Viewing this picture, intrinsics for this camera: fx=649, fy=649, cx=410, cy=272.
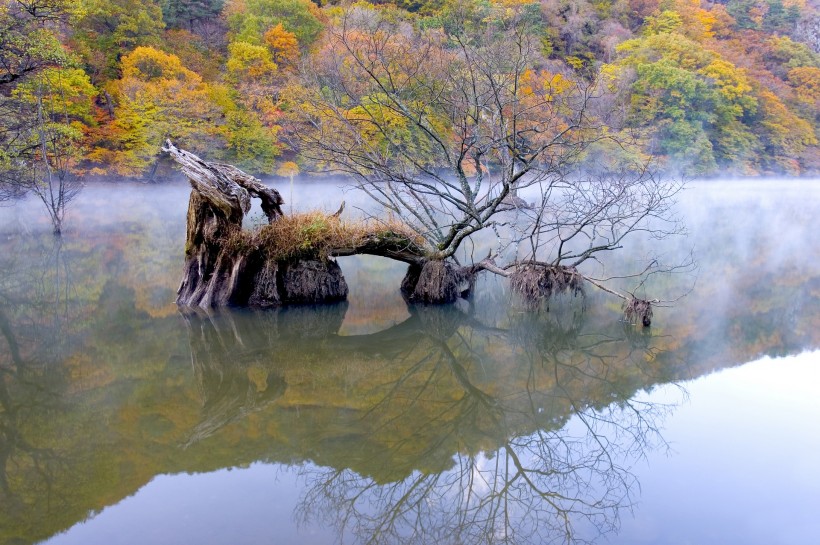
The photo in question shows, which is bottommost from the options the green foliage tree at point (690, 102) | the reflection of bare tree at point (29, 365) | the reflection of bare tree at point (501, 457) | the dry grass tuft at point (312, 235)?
the reflection of bare tree at point (29, 365)

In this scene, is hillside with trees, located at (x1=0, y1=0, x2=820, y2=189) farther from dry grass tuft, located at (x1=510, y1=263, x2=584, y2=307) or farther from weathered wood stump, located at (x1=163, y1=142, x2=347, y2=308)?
dry grass tuft, located at (x1=510, y1=263, x2=584, y2=307)

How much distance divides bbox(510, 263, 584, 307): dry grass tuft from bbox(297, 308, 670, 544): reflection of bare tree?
1.79 meters

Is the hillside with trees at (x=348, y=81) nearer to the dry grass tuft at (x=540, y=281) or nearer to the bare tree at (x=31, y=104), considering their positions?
the bare tree at (x=31, y=104)

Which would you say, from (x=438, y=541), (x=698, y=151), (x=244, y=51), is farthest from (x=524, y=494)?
(x=698, y=151)

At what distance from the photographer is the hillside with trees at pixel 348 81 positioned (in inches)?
845

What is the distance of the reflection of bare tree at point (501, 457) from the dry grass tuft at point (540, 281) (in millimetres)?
1786

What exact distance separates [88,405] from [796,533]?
5540 mm

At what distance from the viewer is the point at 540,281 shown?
9.28m

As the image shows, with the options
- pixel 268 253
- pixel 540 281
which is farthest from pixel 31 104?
pixel 540 281

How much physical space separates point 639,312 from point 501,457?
4422mm

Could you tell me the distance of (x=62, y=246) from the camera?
16312mm

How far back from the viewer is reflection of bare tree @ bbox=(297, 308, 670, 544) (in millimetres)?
4016

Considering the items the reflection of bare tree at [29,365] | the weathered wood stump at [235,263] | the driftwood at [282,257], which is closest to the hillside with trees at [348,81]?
the reflection of bare tree at [29,365]

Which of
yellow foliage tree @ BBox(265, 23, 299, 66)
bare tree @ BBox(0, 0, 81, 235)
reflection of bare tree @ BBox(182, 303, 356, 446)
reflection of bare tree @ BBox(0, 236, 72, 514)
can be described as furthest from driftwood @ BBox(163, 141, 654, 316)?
yellow foliage tree @ BBox(265, 23, 299, 66)
